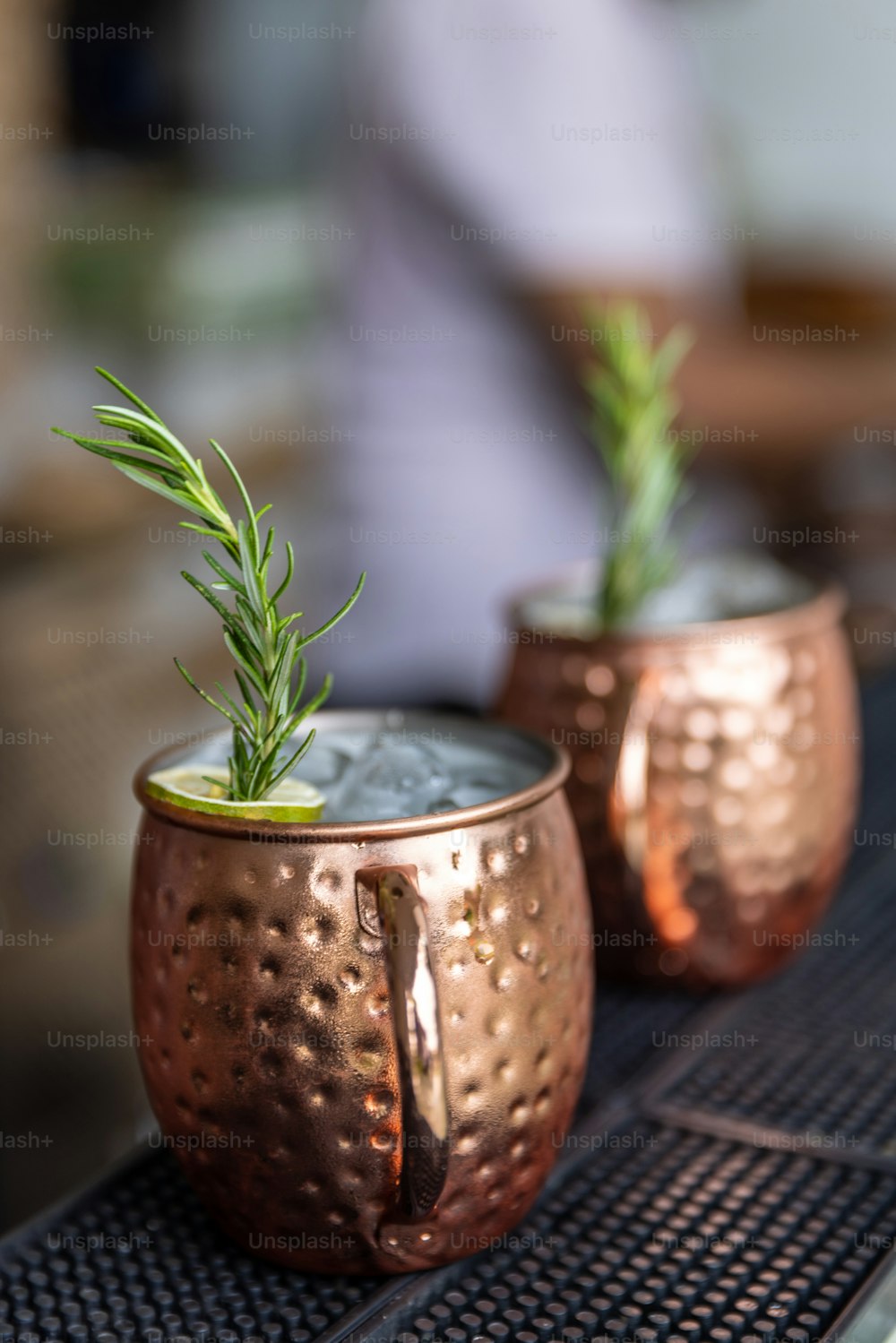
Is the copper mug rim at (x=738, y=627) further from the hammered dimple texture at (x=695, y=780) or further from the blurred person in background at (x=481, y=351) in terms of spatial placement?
the blurred person in background at (x=481, y=351)

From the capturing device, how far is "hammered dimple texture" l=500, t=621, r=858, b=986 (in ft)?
2.64

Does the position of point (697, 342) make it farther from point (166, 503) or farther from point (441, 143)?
point (166, 503)

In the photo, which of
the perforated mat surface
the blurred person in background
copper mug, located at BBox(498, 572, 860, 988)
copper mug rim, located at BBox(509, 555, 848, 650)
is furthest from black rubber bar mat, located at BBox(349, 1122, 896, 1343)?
the blurred person in background

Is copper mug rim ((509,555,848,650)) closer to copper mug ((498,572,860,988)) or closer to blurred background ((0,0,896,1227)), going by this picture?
copper mug ((498,572,860,988))

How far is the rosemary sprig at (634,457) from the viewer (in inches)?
35.0

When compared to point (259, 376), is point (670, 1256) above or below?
below

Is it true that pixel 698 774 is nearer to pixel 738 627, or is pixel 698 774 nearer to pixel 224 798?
pixel 738 627

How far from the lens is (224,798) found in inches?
24.6

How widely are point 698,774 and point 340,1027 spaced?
1.01 feet

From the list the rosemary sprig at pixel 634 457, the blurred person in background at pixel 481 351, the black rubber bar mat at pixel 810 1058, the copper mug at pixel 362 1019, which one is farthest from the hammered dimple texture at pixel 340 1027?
the blurred person in background at pixel 481 351

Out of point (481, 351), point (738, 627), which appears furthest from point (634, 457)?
point (481, 351)

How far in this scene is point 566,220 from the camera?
7.28 ft

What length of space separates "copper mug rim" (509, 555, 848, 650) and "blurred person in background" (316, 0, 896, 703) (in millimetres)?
1157

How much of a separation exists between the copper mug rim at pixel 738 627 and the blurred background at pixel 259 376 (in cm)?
26
